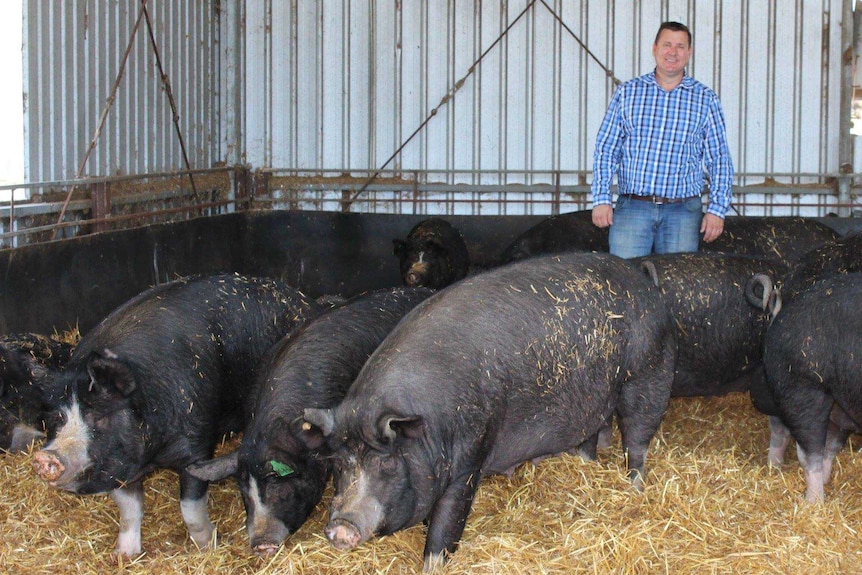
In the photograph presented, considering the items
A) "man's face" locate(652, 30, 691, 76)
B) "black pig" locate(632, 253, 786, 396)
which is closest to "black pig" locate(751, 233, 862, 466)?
"black pig" locate(632, 253, 786, 396)

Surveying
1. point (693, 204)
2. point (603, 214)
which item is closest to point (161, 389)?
point (603, 214)

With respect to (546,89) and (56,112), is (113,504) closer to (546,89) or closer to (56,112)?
(56,112)

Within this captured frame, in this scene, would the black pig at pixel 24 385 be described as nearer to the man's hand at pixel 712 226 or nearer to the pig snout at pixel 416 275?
the man's hand at pixel 712 226

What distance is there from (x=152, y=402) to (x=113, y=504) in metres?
0.82

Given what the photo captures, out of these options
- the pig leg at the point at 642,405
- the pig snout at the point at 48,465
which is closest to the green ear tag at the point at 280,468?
the pig snout at the point at 48,465

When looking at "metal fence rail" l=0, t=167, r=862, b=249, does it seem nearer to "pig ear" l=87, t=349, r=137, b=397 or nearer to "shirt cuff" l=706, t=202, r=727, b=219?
"shirt cuff" l=706, t=202, r=727, b=219

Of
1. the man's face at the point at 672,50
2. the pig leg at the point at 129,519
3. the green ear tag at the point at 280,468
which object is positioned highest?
the man's face at the point at 672,50

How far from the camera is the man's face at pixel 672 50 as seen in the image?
261 inches

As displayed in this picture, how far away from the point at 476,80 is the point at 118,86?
400 centimetres

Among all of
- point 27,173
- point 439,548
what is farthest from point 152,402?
point 27,173

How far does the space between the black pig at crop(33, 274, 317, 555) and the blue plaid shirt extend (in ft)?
7.66

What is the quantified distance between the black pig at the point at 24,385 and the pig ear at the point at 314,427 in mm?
1531

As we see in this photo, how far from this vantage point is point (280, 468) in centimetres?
436

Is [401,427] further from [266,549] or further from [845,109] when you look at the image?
[845,109]
